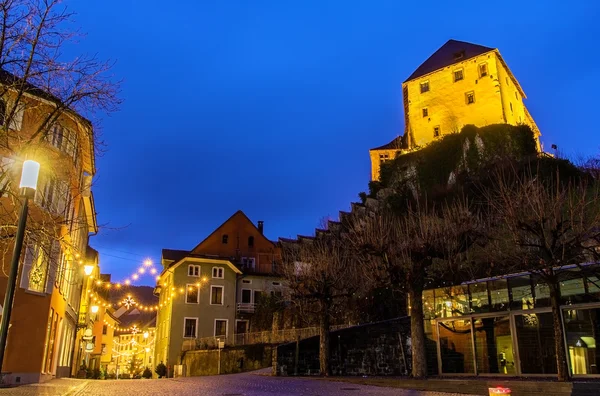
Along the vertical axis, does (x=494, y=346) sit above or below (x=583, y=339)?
below

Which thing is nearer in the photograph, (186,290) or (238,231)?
(186,290)

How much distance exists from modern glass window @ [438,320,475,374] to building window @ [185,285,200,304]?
1137 inches

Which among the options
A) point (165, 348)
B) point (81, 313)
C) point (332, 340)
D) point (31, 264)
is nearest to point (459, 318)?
point (332, 340)

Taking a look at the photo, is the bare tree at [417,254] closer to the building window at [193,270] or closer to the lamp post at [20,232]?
the lamp post at [20,232]

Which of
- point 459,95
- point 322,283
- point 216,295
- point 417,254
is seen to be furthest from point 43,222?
point 459,95

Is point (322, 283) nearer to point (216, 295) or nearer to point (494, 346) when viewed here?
point (494, 346)

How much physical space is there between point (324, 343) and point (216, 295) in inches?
954

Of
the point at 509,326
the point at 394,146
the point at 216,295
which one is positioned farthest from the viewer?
the point at 394,146

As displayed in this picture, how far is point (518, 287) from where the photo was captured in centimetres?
1789

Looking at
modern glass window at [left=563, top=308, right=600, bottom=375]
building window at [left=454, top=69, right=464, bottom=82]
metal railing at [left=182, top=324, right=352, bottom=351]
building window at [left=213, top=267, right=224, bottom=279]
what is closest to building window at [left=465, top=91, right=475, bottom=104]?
building window at [left=454, top=69, right=464, bottom=82]

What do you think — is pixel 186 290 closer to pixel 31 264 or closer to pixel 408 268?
pixel 31 264

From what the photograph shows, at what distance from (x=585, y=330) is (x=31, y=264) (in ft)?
63.4

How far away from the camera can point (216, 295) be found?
151ft

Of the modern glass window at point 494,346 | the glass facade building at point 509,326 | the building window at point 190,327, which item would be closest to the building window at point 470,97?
the building window at point 190,327
